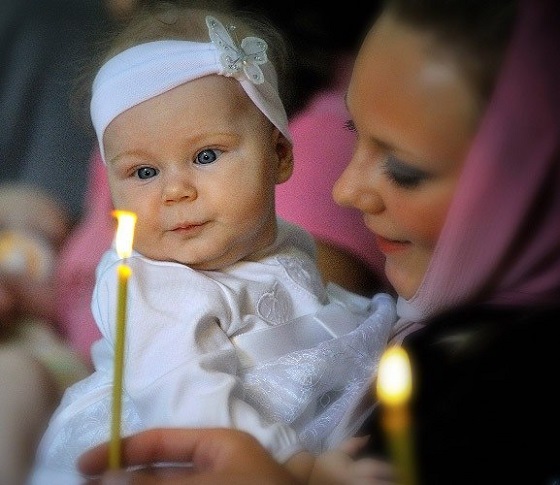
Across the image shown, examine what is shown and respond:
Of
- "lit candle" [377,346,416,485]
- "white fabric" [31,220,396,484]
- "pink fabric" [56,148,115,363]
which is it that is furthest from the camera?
"pink fabric" [56,148,115,363]

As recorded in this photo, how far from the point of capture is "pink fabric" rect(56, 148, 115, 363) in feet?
2.09

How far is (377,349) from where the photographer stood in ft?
1.93

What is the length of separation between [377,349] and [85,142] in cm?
27

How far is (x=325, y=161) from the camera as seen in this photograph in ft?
2.17

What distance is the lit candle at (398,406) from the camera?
1.39 feet

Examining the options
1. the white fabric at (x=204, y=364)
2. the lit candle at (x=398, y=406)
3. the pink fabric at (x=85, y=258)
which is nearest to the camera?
the lit candle at (x=398, y=406)

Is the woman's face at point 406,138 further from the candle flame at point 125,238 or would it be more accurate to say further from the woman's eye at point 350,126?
the candle flame at point 125,238

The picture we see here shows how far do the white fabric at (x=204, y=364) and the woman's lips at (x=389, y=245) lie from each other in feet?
0.22

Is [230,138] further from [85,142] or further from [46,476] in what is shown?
[46,476]

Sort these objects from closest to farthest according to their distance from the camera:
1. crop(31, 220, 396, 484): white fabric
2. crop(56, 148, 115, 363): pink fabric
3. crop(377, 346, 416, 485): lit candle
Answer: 1. crop(377, 346, 416, 485): lit candle
2. crop(31, 220, 396, 484): white fabric
3. crop(56, 148, 115, 363): pink fabric

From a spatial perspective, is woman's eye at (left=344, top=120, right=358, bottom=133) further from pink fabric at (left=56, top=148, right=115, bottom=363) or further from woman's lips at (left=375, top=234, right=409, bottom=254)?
pink fabric at (left=56, top=148, right=115, bottom=363)

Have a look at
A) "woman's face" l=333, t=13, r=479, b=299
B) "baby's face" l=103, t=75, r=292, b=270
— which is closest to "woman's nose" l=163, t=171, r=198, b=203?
"baby's face" l=103, t=75, r=292, b=270

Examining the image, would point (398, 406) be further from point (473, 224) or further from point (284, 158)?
point (284, 158)

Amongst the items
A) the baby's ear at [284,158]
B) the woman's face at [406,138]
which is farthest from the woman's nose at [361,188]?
the baby's ear at [284,158]
